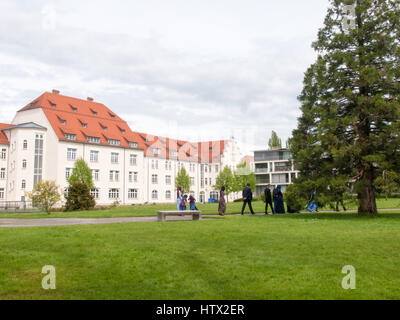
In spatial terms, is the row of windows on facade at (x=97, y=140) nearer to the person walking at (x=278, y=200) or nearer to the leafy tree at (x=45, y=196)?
the leafy tree at (x=45, y=196)

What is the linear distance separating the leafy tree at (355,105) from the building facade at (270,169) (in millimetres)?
71112

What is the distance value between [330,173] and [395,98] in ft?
15.4

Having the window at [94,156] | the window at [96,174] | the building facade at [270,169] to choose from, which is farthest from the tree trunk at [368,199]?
the building facade at [270,169]

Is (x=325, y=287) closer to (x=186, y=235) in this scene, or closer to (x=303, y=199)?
(x=186, y=235)

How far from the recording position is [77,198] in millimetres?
34406

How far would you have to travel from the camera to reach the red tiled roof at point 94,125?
60844 mm

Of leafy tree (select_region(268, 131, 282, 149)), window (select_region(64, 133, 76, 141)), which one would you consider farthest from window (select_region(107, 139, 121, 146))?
leafy tree (select_region(268, 131, 282, 149))

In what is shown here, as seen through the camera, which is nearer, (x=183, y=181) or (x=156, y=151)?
(x=183, y=181)

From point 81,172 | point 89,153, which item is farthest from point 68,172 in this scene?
point 81,172

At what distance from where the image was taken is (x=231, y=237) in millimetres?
11680

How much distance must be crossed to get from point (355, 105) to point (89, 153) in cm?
4825

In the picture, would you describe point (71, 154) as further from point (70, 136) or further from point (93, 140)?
point (93, 140)

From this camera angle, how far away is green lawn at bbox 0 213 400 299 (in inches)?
236

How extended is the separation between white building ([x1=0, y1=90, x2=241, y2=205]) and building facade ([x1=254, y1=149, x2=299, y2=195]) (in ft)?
61.2
